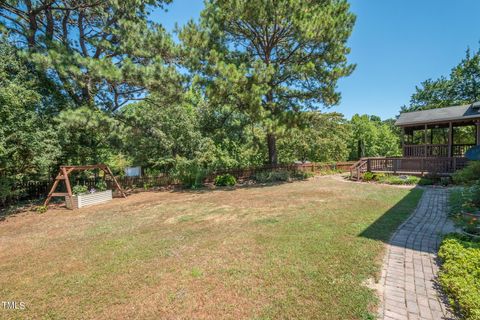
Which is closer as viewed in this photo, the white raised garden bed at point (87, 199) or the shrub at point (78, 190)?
the white raised garden bed at point (87, 199)

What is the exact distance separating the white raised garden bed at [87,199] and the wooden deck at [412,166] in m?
13.7

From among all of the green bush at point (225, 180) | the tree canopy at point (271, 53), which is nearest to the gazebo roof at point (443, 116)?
the tree canopy at point (271, 53)

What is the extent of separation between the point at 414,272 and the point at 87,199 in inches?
422

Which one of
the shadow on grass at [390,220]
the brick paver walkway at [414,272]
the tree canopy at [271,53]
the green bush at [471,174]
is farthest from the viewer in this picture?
the tree canopy at [271,53]

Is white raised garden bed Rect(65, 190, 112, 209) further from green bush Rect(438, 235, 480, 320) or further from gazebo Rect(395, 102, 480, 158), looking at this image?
gazebo Rect(395, 102, 480, 158)

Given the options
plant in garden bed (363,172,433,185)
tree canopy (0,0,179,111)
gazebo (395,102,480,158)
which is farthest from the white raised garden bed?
gazebo (395,102,480,158)

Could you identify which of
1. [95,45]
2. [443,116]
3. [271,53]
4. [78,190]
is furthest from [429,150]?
[95,45]

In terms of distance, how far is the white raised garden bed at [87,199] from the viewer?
884cm

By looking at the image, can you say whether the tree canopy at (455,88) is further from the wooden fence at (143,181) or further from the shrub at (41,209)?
the shrub at (41,209)

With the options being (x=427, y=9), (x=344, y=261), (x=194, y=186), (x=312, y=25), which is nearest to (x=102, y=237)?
(x=344, y=261)

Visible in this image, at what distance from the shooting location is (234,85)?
1135 cm

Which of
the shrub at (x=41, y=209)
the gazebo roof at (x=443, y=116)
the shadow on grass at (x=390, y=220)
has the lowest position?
the shrub at (x=41, y=209)

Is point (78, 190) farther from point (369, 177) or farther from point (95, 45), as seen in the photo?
point (369, 177)

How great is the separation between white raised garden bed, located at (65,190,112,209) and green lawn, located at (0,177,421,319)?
199cm
